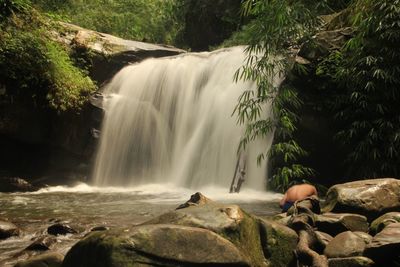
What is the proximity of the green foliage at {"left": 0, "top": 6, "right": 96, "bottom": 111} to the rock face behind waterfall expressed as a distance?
358 inches

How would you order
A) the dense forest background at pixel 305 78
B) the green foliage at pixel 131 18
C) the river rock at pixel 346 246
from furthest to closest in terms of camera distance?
1. the green foliage at pixel 131 18
2. the dense forest background at pixel 305 78
3. the river rock at pixel 346 246

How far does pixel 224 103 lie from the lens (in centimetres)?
1223

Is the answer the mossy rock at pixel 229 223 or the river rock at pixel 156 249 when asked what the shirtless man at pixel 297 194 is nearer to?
the mossy rock at pixel 229 223

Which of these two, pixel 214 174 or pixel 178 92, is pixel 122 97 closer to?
pixel 178 92

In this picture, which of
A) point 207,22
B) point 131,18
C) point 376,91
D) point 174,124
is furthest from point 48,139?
point 131,18

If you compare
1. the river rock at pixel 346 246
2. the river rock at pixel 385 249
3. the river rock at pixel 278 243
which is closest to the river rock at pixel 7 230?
the river rock at pixel 278 243

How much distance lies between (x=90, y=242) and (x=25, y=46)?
964 centimetres

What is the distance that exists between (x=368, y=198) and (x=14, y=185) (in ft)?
29.0

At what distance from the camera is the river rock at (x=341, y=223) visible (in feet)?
16.0

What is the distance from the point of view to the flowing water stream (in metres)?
9.02

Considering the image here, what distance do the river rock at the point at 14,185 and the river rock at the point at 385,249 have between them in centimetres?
932

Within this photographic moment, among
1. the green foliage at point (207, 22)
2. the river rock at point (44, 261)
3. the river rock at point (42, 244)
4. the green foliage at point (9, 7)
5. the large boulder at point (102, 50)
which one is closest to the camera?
the river rock at point (44, 261)

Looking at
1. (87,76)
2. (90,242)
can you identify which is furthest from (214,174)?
(90,242)

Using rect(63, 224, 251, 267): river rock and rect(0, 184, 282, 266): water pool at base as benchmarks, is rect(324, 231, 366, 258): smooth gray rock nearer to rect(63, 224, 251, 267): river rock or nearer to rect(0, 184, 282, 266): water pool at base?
rect(63, 224, 251, 267): river rock
